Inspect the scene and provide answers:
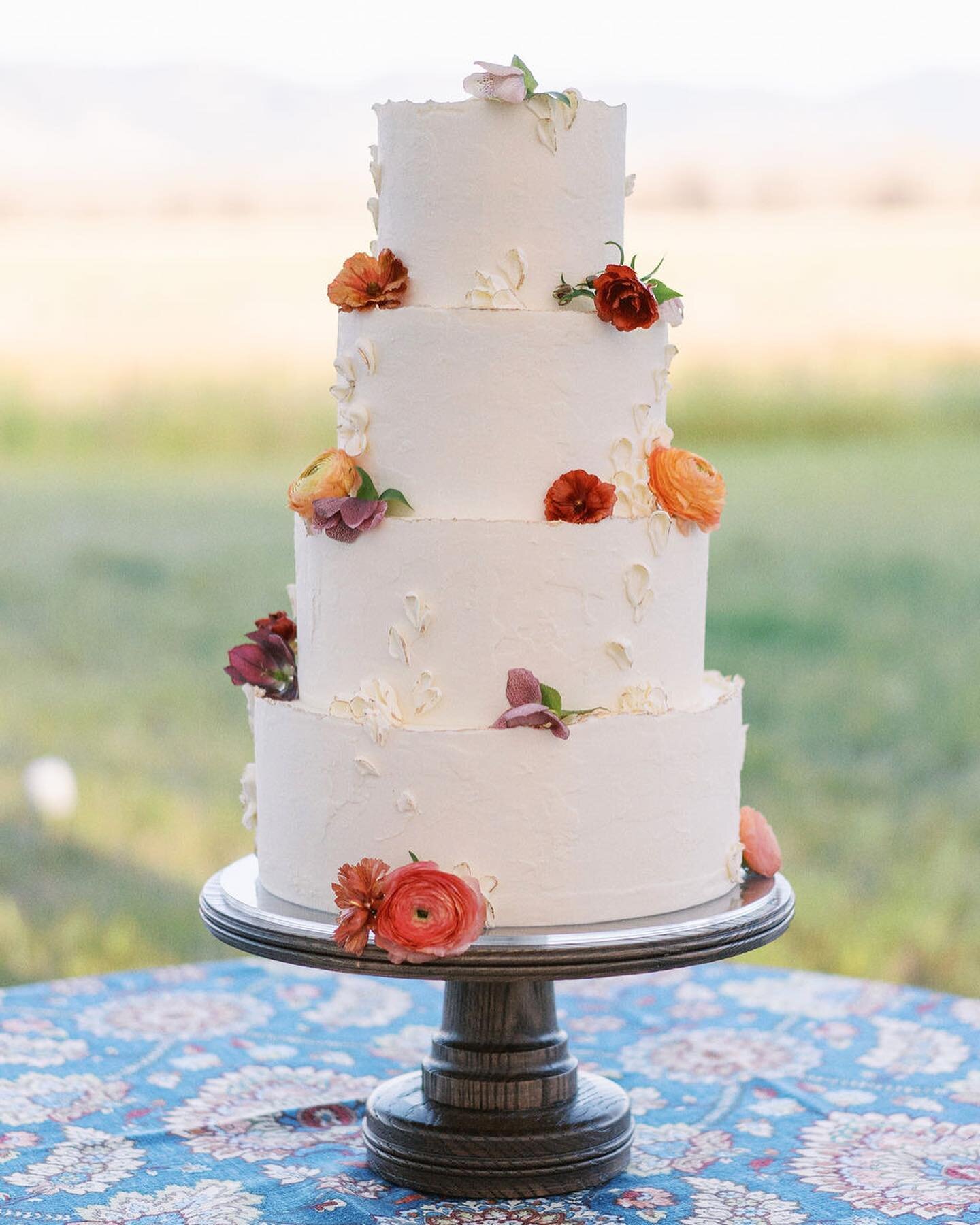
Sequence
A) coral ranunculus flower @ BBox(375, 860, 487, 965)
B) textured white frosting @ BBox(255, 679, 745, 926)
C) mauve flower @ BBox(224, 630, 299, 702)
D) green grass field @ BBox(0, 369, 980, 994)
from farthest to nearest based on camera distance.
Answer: green grass field @ BBox(0, 369, 980, 994), mauve flower @ BBox(224, 630, 299, 702), textured white frosting @ BBox(255, 679, 745, 926), coral ranunculus flower @ BBox(375, 860, 487, 965)

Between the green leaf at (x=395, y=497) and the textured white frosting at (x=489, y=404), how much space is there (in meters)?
0.01

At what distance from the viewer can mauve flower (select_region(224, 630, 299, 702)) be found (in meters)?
2.97

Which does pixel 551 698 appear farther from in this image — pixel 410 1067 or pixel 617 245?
pixel 410 1067

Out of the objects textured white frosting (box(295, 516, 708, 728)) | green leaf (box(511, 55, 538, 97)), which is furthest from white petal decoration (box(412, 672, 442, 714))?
green leaf (box(511, 55, 538, 97))

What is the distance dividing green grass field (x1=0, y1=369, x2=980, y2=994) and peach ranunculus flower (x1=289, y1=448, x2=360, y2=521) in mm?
2831

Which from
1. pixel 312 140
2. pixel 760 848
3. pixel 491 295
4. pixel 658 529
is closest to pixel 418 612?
pixel 658 529

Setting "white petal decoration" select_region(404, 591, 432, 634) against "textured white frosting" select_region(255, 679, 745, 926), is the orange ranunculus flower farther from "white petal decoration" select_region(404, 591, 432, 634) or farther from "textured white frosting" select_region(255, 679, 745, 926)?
"white petal decoration" select_region(404, 591, 432, 634)

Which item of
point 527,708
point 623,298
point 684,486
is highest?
point 623,298

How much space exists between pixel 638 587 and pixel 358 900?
0.65 m

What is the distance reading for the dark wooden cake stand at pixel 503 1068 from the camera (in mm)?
2643

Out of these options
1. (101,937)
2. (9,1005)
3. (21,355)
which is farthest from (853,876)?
(21,355)

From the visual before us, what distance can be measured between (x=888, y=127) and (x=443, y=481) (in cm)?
568

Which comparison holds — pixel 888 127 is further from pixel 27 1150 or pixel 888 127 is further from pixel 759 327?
pixel 27 1150

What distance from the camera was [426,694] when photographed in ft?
8.79
